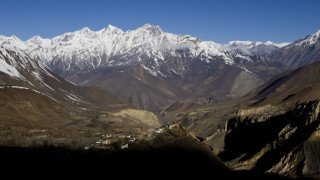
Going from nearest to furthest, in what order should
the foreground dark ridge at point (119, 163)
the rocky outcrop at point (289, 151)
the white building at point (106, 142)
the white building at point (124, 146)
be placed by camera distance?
the foreground dark ridge at point (119, 163), the white building at point (124, 146), the rocky outcrop at point (289, 151), the white building at point (106, 142)

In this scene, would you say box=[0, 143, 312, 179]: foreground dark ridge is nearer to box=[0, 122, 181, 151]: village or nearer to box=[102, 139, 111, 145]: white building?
box=[0, 122, 181, 151]: village

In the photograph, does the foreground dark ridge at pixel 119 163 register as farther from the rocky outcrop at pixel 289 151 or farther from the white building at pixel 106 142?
the rocky outcrop at pixel 289 151

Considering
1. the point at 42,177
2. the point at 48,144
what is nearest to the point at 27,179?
the point at 42,177

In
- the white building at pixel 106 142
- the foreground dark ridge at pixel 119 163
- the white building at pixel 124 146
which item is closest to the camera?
the foreground dark ridge at pixel 119 163

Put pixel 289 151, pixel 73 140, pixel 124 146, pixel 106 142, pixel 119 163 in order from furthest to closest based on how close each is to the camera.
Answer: pixel 73 140
pixel 106 142
pixel 289 151
pixel 124 146
pixel 119 163

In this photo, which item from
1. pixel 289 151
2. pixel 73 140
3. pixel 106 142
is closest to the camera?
pixel 289 151

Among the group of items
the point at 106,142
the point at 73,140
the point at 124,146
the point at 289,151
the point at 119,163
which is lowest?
the point at 119,163

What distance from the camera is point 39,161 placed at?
130 meters

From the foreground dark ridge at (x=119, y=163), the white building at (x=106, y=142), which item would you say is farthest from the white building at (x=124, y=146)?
the white building at (x=106, y=142)

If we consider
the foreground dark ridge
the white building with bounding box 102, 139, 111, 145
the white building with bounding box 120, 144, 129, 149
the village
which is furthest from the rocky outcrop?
the white building with bounding box 102, 139, 111, 145

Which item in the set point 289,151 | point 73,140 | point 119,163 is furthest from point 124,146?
point 289,151

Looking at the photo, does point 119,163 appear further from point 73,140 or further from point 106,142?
point 73,140

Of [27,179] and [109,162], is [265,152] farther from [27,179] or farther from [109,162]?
[27,179]

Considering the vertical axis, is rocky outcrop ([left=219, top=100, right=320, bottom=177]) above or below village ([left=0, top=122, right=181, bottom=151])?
below
